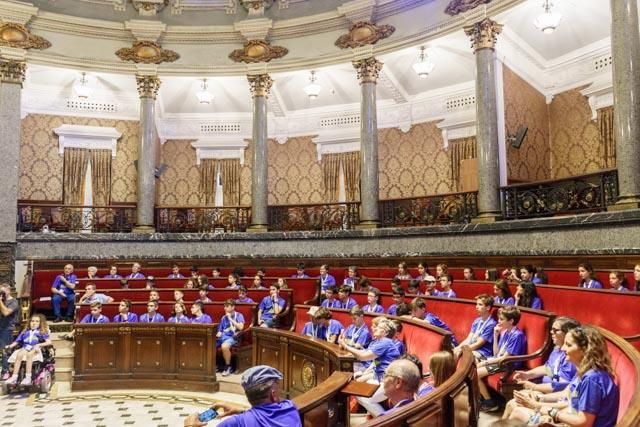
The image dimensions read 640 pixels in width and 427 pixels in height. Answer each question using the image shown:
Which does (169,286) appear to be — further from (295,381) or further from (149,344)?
(295,381)

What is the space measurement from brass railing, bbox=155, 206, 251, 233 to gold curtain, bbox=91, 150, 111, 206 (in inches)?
131

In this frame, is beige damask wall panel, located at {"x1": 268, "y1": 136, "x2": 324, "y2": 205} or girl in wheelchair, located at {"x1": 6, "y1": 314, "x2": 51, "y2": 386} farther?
beige damask wall panel, located at {"x1": 268, "y1": 136, "x2": 324, "y2": 205}

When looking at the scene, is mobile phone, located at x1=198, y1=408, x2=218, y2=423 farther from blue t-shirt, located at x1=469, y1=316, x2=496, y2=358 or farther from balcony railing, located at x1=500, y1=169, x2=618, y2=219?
balcony railing, located at x1=500, y1=169, x2=618, y2=219

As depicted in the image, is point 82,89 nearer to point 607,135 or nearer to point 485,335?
point 485,335

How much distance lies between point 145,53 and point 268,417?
13.5 meters

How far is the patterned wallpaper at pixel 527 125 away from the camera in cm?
1288

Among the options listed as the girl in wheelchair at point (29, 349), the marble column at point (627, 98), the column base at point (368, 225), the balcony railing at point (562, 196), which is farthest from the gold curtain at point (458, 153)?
the girl in wheelchair at point (29, 349)

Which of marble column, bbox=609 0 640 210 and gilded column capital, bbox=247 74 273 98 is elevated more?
gilded column capital, bbox=247 74 273 98

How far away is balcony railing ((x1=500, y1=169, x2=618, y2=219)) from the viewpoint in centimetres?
851

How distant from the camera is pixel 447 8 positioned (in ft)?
39.3

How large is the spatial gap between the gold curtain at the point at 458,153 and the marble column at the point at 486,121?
384 centimetres

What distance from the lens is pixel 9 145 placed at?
42.7 feet

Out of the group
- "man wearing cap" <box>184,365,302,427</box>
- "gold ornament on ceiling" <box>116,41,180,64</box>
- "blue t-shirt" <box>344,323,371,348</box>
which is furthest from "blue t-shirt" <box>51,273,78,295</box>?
"man wearing cap" <box>184,365,302,427</box>

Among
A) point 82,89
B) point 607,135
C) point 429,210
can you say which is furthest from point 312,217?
point 607,135
